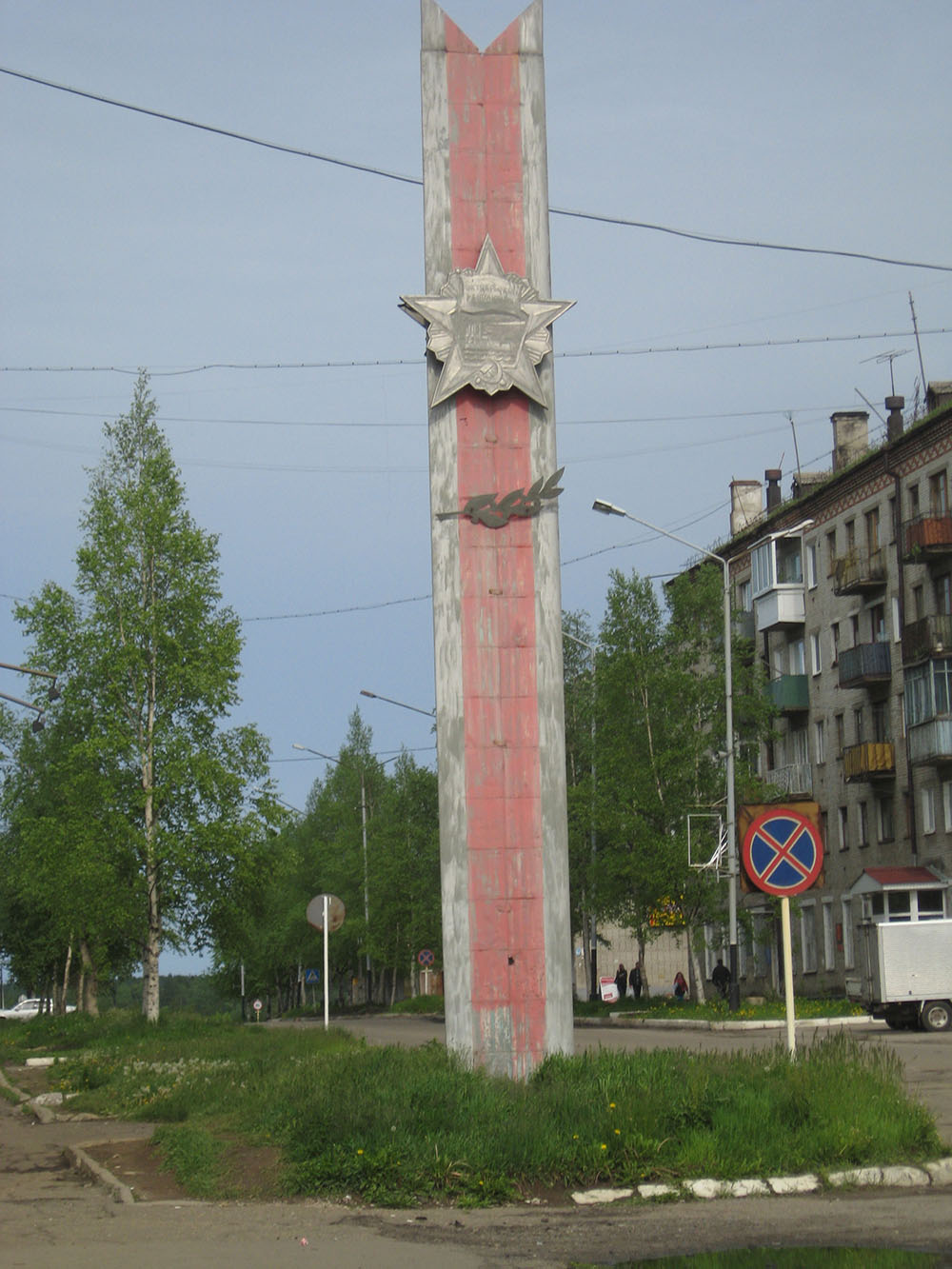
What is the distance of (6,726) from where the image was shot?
7000cm

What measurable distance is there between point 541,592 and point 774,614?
49.0 metres

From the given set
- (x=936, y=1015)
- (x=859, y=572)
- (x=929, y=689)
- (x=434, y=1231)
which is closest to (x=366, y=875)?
(x=859, y=572)

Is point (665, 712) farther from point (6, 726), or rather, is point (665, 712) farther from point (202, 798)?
point (6, 726)

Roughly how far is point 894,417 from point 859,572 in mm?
5272

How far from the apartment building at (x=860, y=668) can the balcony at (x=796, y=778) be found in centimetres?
8

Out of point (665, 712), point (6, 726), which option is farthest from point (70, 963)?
point (665, 712)

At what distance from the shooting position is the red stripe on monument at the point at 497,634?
16.6 metres

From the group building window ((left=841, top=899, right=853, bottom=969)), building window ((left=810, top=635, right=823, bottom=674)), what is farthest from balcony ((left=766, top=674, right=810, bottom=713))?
building window ((left=841, top=899, right=853, bottom=969))

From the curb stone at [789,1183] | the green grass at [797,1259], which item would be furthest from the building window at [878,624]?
the green grass at [797,1259]

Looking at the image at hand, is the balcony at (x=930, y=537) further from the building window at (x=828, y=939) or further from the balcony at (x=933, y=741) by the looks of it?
the building window at (x=828, y=939)

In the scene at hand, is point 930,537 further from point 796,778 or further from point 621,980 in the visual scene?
point 621,980

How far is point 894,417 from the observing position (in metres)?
57.8

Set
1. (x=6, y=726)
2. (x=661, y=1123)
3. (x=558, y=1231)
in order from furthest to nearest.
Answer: (x=6, y=726)
(x=661, y=1123)
(x=558, y=1231)

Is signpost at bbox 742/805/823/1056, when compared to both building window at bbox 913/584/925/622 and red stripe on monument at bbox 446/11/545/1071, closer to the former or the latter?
red stripe on monument at bbox 446/11/545/1071
